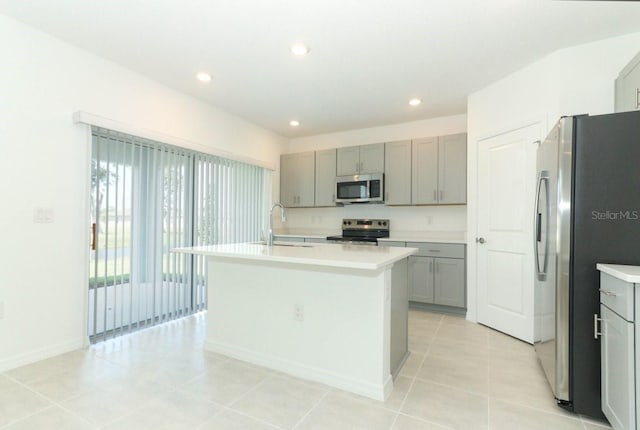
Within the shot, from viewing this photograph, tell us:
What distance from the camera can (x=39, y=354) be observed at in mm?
2590

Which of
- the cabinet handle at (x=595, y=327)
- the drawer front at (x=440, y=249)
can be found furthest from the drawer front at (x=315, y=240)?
the cabinet handle at (x=595, y=327)

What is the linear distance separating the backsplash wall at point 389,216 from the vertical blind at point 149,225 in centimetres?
144

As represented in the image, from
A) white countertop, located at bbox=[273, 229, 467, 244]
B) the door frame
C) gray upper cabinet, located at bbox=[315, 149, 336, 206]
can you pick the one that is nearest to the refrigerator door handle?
the door frame

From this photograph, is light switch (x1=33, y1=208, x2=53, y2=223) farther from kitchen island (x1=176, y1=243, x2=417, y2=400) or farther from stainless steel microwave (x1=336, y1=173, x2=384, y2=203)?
stainless steel microwave (x1=336, y1=173, x2=384, y2=203)

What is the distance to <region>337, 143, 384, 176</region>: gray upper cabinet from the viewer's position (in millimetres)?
4688

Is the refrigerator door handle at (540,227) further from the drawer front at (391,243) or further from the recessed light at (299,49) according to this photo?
the recessed light at (299,49)

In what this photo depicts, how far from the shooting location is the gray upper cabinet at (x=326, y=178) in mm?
5039

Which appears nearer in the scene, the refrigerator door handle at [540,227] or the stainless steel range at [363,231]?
the refrigerator door handle at [540,227]

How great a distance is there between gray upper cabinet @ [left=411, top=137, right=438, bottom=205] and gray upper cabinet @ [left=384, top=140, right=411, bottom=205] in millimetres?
79

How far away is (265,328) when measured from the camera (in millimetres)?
2580

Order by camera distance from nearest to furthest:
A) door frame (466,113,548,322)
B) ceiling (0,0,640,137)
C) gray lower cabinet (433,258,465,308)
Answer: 1. ceiling (0,0,640,137)
2. door frame (466,113,548,322)
3. gray lower cabinet (433,258,465,308)

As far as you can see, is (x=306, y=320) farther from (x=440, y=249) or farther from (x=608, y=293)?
(x=440, y=249)

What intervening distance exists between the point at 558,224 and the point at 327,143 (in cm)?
387

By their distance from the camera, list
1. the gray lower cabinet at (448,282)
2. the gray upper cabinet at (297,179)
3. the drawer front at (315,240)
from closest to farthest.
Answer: the gray lower cabinet at (448,282) < the drawer front at (315,240) < the gray upper cabinet at (297,179)
